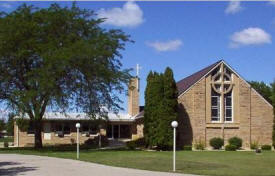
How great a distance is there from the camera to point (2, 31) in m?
37.4

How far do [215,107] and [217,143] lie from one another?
11.7ft

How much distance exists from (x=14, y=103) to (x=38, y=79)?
3.44 m

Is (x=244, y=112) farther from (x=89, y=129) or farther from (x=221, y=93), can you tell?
(x=89, y=129)

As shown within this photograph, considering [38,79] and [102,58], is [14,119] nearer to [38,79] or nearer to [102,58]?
[38,79]

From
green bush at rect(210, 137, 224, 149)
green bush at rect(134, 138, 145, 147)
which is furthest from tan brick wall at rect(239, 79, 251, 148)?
green bush at rect(134, 138, 145, 147)

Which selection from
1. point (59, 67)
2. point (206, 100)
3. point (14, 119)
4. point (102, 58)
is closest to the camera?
point (59, 67)

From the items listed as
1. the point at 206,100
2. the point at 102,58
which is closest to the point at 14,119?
the point at 102,58

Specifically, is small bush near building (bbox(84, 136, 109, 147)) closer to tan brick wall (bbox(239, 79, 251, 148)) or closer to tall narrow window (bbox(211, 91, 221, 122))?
tall narrow window (bbox(211, 91, 221, 122))

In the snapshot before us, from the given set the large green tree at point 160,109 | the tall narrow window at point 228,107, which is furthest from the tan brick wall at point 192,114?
the large green tree at point 160,109

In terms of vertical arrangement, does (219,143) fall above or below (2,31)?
below

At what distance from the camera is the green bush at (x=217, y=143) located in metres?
44.0

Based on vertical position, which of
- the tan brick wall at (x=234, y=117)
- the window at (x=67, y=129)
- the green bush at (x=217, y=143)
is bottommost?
the green bush at (x=217, y=143)

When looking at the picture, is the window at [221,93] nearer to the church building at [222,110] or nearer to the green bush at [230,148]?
→ the church building at [222,110]

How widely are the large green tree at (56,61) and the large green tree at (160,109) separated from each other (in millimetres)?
2676
